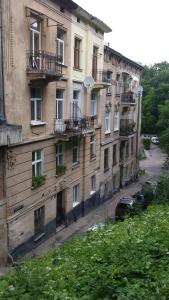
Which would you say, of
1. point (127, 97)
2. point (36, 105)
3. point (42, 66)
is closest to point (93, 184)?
point (127, 97)

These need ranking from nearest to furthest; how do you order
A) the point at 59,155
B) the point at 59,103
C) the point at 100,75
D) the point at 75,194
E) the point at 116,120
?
the point at 59,103 < the point at 59,155 < the point at 75,194 < the point at 100,75 < the point at 116,120

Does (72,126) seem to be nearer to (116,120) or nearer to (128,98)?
(116,120)

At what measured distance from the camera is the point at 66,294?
5547 mm

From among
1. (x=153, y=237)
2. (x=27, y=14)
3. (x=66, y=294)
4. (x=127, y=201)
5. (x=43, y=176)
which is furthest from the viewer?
(x=127, y=201)

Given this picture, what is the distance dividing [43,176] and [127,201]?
6.27m

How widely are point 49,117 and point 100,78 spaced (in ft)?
25.6

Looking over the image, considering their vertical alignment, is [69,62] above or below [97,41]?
below

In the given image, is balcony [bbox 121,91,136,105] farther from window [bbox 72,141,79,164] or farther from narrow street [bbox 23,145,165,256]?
window [bbox 72,141,79,164]

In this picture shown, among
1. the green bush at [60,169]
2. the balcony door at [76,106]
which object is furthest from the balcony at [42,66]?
the green bush at [60,169]

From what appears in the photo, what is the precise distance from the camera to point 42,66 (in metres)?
15.2

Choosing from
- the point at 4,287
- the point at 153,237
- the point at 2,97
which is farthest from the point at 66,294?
the point at 2,97

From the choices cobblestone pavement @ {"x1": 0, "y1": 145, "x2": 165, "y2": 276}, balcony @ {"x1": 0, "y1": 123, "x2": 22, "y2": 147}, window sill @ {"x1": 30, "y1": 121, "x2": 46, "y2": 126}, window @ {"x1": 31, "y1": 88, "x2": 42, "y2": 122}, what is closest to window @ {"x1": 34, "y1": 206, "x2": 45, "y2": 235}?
cobblestone pavement @ {"x1": 0, "y1": 145, "x2": 165, "y2": 276}

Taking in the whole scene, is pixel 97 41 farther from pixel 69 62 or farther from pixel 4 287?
pixel 4 287

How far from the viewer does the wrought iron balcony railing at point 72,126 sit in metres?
17.5
